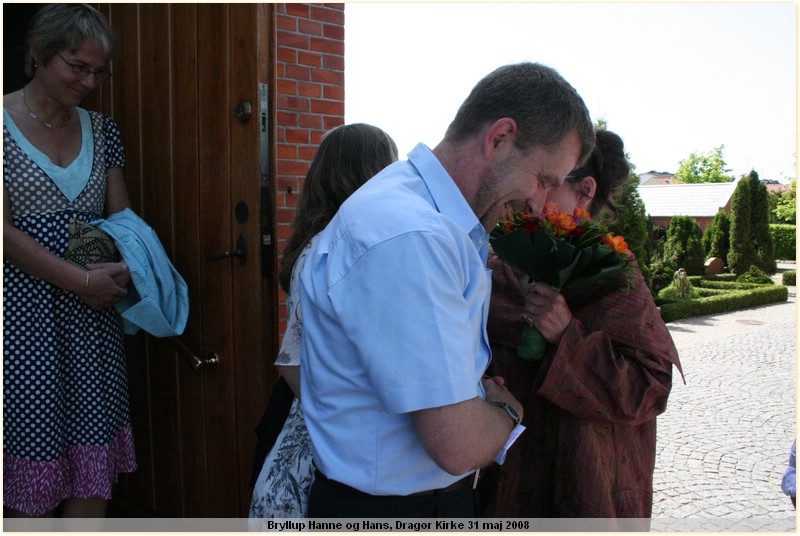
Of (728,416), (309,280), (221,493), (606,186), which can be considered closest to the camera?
(309,280)

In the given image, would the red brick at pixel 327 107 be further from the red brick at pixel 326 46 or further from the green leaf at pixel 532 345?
the green leaf at pixel 532 345

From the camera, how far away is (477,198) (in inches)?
60.6

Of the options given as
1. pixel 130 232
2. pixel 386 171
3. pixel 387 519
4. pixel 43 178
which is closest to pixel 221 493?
pixel 130 232

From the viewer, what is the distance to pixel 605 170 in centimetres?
254

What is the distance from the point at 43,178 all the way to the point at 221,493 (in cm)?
160

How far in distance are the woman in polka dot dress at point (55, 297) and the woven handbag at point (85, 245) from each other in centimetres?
5

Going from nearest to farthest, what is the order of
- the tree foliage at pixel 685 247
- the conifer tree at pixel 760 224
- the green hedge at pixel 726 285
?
1. the green hedge at pixel 726 285
2. the tree foliage at pixel 685 247
3. the conifer tree at pixel 760 224

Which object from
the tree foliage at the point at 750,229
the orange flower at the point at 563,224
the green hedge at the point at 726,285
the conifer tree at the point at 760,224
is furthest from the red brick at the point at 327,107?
the conifer tree at the point at 760,224

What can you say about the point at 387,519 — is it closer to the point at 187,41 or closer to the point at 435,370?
the point at 435,370

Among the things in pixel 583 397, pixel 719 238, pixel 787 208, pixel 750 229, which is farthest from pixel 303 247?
pixel 787 208

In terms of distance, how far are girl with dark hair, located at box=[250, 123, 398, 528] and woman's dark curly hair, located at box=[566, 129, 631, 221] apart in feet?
2.46

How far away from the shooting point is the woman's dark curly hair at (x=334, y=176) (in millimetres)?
2328

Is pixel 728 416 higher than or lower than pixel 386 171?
lower

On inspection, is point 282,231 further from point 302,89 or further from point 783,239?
point 783,239
